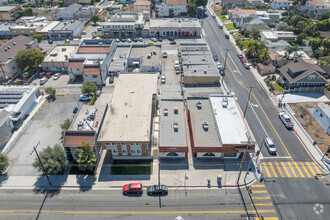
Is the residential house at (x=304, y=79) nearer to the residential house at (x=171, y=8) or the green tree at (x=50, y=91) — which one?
the green tree at (x=50, y=91)

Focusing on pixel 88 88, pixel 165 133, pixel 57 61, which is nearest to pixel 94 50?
pixel 57 61

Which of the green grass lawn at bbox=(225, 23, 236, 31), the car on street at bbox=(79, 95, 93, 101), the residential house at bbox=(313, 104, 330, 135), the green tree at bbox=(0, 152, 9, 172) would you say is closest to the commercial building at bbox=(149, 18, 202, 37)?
the green grass lawn at bbox=(225, 23, 236, 31)

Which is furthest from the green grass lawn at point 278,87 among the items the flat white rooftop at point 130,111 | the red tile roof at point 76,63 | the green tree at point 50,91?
the green tree at point 50,91

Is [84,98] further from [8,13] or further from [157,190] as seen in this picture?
[8,13]

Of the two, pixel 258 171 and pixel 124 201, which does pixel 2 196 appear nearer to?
pixel 124 201

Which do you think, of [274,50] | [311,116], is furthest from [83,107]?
[274,50]

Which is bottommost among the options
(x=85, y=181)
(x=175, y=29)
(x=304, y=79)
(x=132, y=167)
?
(x=85, y=181)
